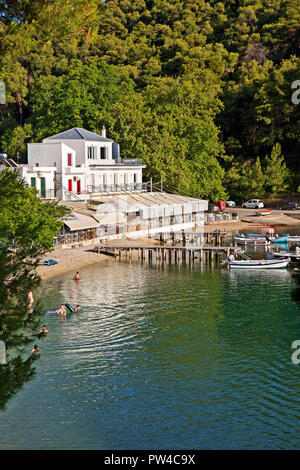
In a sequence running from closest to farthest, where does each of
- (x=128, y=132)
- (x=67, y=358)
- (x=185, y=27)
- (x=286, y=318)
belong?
(x=67, y=358), (x=286, y=318), (x=128, y=132), (x=185, y=27)

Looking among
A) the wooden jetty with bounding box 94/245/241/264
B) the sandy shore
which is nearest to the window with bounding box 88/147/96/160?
the sandy shore

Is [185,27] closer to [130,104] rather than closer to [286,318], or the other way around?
[130,104]

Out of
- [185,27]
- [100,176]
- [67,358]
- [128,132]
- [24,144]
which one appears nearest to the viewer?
[67,358]

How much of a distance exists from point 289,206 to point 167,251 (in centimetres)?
4149

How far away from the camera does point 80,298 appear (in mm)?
49406

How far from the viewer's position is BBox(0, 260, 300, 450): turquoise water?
26844 mm

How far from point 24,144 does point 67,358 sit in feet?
265

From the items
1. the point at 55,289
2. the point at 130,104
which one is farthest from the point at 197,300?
the point at 130,104

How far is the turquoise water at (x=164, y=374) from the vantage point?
26844 mm

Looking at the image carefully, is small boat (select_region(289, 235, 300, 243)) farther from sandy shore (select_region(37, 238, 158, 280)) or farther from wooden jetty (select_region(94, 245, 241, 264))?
sandy shore (select_region(37, 238, 158, 280))

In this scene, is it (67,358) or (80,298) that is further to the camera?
(80,298)

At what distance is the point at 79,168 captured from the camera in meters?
79.3

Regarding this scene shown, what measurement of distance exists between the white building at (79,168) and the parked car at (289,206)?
1070 inches
